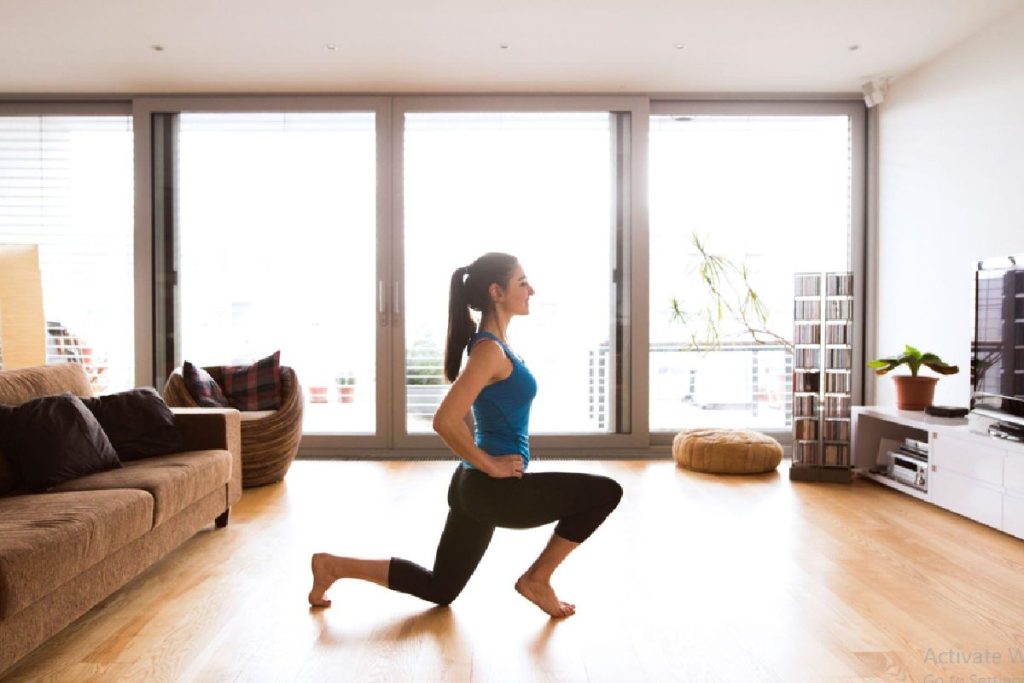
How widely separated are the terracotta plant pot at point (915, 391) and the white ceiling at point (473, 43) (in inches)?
81.8

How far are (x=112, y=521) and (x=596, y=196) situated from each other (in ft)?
14.4

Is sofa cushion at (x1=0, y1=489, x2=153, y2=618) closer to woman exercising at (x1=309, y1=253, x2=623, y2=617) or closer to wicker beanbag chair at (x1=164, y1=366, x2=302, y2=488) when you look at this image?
woman exercising at (x1=309, y1=253, x2=623, y2=617)

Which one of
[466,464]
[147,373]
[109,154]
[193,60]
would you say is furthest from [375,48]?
[466,464]

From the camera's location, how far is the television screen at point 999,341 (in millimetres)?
3982

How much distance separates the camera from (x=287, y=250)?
619 centimetres

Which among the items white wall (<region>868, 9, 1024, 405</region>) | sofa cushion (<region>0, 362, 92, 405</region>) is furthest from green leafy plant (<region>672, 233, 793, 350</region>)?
sofa cushion (<region>0, 362, 92, 405</region>)

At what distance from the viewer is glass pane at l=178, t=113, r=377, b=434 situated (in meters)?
6.18

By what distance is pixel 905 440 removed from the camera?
15.8 feet

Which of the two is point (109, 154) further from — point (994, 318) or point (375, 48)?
point (994, 318)

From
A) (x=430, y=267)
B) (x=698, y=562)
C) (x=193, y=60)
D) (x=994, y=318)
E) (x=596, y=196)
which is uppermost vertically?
(x=193, y=60)

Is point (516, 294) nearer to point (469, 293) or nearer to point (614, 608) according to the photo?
point (469, 293)

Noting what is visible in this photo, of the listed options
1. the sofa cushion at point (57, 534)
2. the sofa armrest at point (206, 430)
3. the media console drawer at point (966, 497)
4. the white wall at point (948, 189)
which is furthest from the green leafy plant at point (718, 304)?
the sofa cushion at point (57, 534)

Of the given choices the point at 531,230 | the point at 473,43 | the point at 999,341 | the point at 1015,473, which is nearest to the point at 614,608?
the point at 1015,473

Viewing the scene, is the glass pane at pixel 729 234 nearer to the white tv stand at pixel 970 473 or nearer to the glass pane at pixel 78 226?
the white tv stand at pixel 970 473
